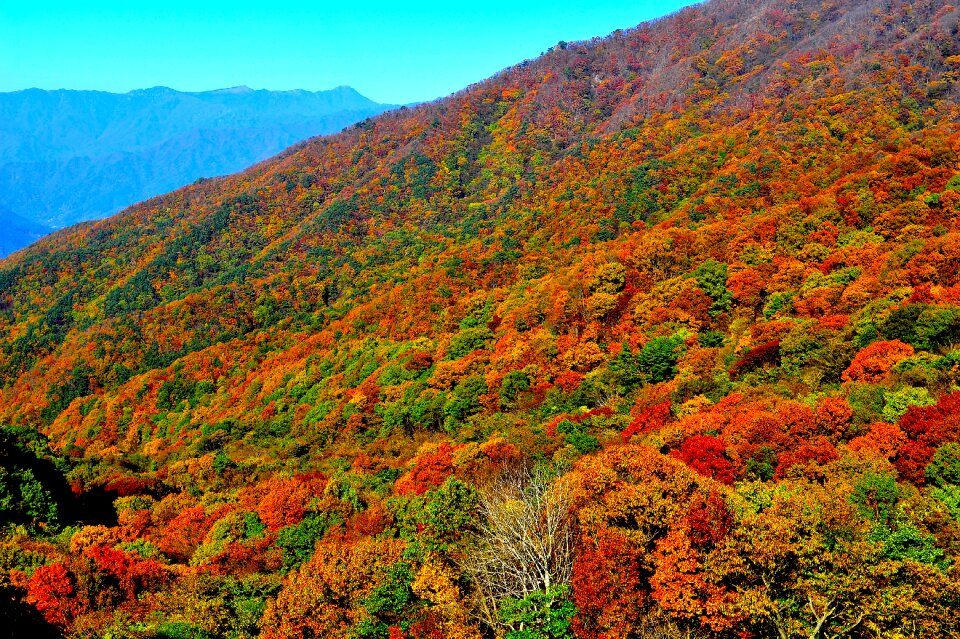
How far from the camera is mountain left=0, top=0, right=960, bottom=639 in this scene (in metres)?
18.4

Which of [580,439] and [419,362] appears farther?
[419,362]

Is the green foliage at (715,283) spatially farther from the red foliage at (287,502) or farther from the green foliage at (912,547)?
the green foliage at (912,547)

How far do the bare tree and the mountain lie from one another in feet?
0.52

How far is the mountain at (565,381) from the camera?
1838cm

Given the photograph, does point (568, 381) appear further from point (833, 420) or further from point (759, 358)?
point (833, 420)

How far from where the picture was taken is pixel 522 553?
1897 cm

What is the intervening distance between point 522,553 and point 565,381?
34775 millimetres

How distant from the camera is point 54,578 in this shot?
23516mm

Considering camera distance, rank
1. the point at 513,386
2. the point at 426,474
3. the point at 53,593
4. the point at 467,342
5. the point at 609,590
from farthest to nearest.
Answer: the point at 467,342, the point at 513,386, the point at 426,474, the point at 53,593, the point at 609,590

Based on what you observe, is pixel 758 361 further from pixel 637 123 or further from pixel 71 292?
pixel 71 292

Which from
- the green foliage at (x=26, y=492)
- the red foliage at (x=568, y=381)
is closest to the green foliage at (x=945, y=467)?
the red foliage at (x=568, y=381)

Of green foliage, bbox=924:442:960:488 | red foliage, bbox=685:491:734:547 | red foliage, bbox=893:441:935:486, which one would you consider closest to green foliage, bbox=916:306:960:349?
red foliage, bbox=893:441:935:486

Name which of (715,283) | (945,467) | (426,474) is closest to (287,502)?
(426,474)

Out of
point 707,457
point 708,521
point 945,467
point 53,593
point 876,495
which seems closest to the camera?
point 708,521
